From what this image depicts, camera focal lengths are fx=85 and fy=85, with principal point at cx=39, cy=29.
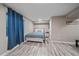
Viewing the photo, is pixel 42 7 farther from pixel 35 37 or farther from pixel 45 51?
pixel 35 37

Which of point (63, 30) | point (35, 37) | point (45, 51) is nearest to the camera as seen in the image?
point (45, 51)

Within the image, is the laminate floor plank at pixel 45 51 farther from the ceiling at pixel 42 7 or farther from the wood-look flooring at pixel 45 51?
the ceiling at pixel 42 7

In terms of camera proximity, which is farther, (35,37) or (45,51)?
(35,37)

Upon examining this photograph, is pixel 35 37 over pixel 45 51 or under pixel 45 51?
over

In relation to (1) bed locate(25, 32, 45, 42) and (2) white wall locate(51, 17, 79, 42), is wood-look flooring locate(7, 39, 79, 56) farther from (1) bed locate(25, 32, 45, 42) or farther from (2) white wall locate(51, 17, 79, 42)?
(2) white wall locate(51, 17, 79, 42)

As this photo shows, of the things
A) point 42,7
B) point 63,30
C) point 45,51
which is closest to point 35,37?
point 63,30

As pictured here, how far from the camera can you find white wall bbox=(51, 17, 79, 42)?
6.61 metres

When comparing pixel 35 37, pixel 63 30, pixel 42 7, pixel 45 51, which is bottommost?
pixel 45 51

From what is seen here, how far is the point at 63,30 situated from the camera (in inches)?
266

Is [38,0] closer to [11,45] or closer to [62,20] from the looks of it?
[11,45]

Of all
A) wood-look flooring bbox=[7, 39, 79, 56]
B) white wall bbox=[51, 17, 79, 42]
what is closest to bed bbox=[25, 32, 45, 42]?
white wall bbox=[51, 17, 79, 42]

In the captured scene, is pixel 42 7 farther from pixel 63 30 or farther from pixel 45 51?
pixel 63 30

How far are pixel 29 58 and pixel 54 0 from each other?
1071 mm

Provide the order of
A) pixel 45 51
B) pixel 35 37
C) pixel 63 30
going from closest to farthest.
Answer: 1. pixel 45 51
2. pixel 35 37
3. pixel 63 30
